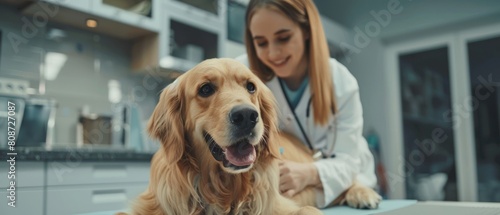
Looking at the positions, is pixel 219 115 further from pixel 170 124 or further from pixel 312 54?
pixel 312 54

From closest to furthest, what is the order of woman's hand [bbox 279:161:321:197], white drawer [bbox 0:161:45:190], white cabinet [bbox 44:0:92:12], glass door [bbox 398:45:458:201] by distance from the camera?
woman's hand [bbox 279:161:321:197] → white drawer [bbox 0:161:45:190] → white cabinet [bbox 44:0:92:12] → glass door [bbox 398:45:458:201]

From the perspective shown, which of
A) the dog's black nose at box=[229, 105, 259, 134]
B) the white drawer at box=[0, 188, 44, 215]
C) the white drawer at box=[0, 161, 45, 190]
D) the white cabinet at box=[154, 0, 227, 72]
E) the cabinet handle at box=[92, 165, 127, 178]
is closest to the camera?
the dog's black nose at box=[229, 105, 259, 134]

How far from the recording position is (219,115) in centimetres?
82

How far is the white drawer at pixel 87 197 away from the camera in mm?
1604

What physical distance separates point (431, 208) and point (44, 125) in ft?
5.44

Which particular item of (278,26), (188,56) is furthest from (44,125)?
(278,26)

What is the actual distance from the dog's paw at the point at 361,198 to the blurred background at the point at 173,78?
2.18 feet

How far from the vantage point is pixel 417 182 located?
11.4 ft

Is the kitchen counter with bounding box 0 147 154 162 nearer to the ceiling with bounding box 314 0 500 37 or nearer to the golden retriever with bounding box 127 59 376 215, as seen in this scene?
the golden retriever with bounding box 127 59 376 215

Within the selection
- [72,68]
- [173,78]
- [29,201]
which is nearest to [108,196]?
[29,201]

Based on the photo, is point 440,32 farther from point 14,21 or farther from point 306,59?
point 14,21

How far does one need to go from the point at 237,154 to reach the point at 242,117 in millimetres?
80

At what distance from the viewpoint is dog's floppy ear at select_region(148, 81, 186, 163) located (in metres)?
0.88

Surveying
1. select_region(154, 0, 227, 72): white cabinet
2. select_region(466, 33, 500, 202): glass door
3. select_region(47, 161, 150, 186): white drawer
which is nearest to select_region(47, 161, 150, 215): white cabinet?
select_region(47, 161, 150, 186): white drawer
